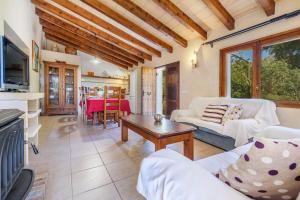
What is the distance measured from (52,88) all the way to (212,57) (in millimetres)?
5611

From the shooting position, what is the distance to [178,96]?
4.86 metres

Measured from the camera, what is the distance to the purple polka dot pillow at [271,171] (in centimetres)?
57

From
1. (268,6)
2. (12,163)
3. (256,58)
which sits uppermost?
(268,6)

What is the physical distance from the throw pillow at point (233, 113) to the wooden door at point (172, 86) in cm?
229

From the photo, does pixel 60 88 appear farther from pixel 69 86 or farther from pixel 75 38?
pixel 75 38

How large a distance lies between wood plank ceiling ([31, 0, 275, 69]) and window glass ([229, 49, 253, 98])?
0.64m

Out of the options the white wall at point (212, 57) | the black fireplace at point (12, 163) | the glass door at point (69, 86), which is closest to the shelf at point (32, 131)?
the black fireplace at point (12, 163)

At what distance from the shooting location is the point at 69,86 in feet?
20.3

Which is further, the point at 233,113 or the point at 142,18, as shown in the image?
the point at 142,18

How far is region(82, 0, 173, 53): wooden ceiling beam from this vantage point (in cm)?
337

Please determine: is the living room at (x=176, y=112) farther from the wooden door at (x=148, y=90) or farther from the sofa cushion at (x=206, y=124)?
the wooden door at (x=148, y=90)

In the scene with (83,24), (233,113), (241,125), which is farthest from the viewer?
(83,24)

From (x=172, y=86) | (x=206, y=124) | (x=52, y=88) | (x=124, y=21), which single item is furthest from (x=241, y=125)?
(x=52, y=88)

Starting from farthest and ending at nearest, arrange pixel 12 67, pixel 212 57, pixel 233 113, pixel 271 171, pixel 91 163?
pixel 212 57 < pixel 233 113 < pixel 91 163 < pixel 12 67 < pixel 271 171
